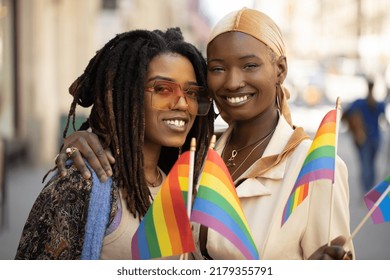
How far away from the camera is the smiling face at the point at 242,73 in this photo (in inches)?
123

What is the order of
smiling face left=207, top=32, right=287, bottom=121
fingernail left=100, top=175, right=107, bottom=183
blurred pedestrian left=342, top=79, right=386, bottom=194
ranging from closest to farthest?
fingernail left=100, top=175, right=107, bottom=183, smiling face left=207, top=32, right=287, bottom=121, blurred pedestrian left=342, top=79, right=386, bottom=194

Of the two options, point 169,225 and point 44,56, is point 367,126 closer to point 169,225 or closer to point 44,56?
point 44,56

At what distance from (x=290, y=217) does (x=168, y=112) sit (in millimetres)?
690

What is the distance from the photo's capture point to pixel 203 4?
6112 centimetres

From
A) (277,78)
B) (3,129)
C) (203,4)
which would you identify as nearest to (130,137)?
(277,78)

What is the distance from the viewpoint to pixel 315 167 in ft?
9.07

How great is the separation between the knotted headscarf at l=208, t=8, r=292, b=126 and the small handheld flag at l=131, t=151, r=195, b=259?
66cm

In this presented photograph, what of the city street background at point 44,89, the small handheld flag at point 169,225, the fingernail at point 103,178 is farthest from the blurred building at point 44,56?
→ the small handheld flag at point 169,225

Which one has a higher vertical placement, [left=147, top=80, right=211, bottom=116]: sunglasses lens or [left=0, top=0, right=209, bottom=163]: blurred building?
[left=147, top=80, right=211, bottom=116]: sunglasses lens

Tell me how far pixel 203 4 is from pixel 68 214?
195 feet

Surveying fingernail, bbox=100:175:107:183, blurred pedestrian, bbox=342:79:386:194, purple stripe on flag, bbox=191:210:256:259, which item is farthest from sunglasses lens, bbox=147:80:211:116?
blurred pedestrian, bbox=342:79:386:194

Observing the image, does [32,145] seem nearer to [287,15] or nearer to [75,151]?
[75,151]

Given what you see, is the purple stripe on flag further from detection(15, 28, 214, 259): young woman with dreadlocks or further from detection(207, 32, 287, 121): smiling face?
detection(207, 32, 287, 121): smiling face

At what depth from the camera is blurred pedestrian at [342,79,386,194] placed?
439 inches
